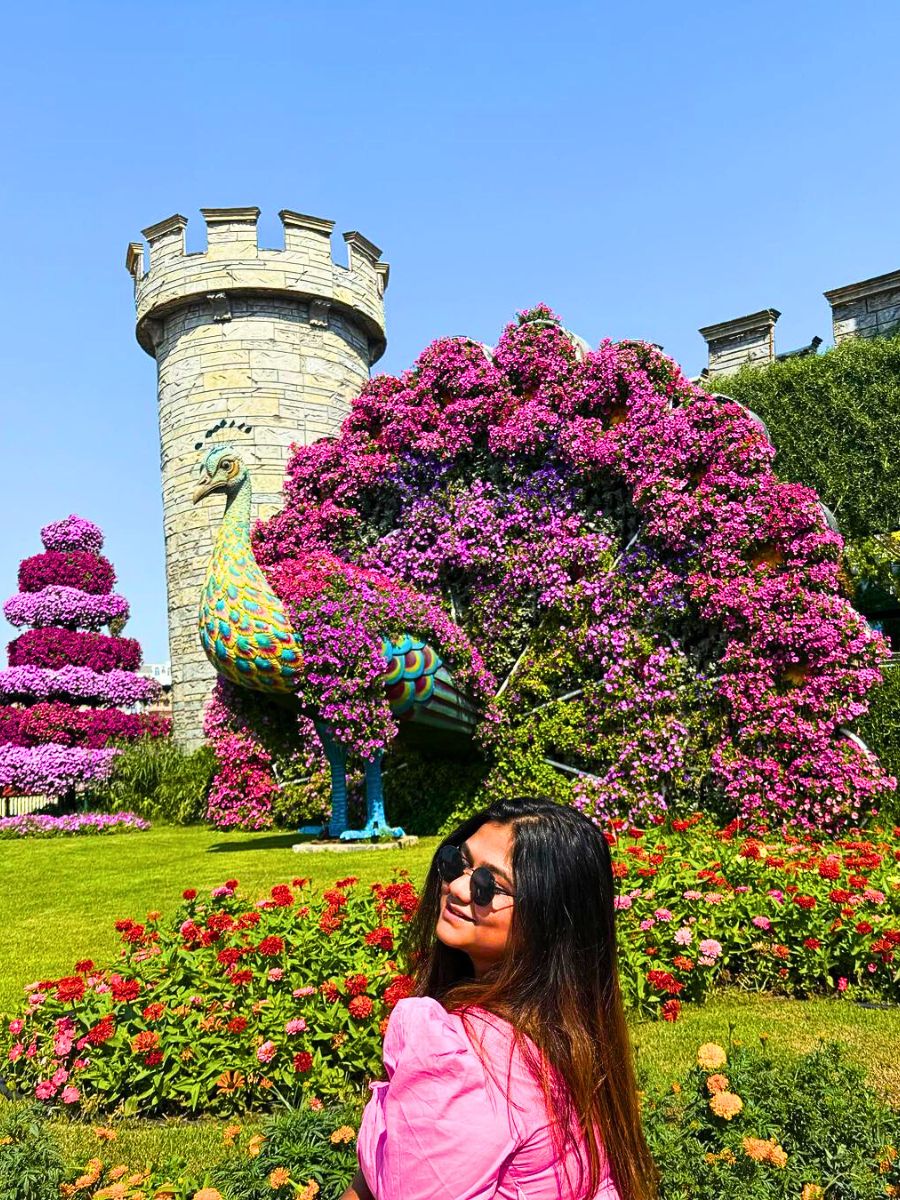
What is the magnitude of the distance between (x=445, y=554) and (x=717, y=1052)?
32.2 ft

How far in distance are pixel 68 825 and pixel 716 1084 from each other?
15278 millimetres

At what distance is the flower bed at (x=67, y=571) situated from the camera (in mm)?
20766

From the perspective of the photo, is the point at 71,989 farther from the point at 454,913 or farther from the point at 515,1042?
the point at 515,1042

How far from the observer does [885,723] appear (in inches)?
426

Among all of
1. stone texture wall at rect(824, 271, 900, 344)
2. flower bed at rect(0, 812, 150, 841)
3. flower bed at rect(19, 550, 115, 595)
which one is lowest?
flower bed at rect(0, 812, 150, 841)

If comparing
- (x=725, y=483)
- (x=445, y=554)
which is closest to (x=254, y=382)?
(x=445, y=554)

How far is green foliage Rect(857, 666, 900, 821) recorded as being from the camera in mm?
10766

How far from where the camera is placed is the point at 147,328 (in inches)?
717

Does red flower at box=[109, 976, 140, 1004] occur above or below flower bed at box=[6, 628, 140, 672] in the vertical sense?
below

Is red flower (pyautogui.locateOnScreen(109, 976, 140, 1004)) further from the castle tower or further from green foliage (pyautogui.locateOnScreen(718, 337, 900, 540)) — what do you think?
green foliage (pyautogui.locateOnScreen(718, 337, 900, 540))

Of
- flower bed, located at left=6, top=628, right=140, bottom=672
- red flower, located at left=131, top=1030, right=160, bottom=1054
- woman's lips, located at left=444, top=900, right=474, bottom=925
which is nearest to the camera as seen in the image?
woman's lips, located at left=444, top=900, right=474, bottom=925

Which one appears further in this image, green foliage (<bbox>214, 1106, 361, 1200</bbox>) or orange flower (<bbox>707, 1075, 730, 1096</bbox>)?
orange flower (<bbox>707, 1075, 730, 1096</bbox>)

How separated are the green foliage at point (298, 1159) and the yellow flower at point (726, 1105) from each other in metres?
1.13

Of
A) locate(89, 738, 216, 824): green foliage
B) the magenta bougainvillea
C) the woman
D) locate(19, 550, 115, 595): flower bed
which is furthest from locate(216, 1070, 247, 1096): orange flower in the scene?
locate(19, 550, 115, 595): flower bed
